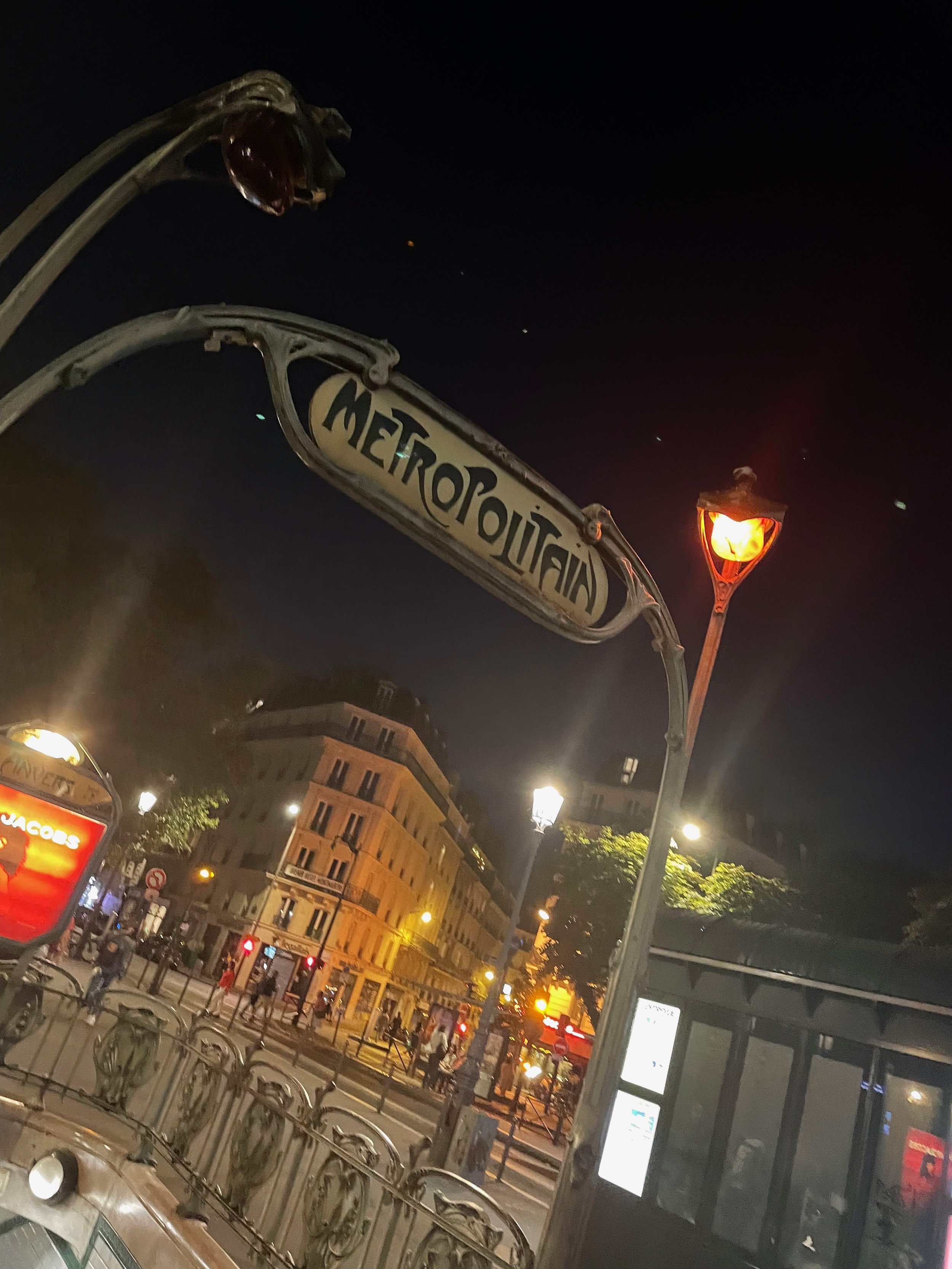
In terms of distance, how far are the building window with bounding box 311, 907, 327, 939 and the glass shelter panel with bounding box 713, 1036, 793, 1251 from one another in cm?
3977

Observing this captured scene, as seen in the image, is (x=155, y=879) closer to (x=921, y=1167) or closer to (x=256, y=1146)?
(x=256, y=1146)

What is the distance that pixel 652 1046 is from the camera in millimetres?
9375

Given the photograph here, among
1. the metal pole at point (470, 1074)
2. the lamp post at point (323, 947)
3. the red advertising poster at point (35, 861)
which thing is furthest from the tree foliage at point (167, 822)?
the red advertising poster at point (35, 861)

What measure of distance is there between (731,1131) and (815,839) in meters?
41.5

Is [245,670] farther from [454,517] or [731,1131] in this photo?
[454,517]

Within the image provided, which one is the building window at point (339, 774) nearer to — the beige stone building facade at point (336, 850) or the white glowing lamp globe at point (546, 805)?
the beige stone building facade at point (336, 850)

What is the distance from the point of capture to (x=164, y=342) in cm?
286

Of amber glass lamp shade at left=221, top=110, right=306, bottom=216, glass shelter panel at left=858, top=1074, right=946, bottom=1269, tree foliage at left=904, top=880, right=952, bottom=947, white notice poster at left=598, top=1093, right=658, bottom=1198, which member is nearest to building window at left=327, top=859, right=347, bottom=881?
tree foliage at left=904, top=880, right=952, bottom=947

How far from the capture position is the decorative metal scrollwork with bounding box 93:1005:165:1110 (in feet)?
A: 19.8

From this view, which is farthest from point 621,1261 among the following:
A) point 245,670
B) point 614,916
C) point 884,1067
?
point 614,916

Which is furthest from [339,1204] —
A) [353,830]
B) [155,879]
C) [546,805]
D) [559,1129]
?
[353,830]

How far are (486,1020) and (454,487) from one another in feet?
42.9

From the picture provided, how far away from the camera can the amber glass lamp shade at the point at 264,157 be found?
3.04 metres

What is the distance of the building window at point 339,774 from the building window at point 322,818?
1197 mm
